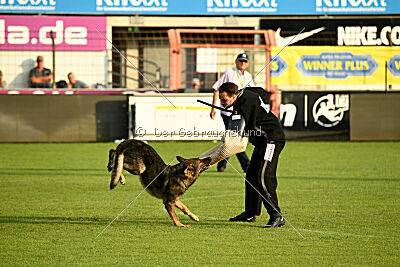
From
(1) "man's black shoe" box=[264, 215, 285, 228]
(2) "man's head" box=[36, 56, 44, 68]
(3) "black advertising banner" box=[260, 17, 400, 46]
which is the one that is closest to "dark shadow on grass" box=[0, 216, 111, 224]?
(1) "man's black shoe" box=[264, 215, 285, 228]

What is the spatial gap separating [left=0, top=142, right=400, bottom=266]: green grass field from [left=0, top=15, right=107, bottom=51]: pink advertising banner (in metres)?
8.51

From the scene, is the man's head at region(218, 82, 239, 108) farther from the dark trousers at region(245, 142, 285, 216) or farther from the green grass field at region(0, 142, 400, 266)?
the green grass field at region(0, 142, 400, 266)

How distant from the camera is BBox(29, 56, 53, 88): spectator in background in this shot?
22.4 metres

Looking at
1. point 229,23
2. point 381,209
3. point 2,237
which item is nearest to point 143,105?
point 229,23

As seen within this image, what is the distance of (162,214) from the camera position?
943 cm

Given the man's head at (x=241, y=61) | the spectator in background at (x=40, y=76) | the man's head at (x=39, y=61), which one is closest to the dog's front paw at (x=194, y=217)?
the man's head at (x=241, y=61)

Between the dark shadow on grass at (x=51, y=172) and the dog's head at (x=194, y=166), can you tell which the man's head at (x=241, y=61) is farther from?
the dog's head at (x=194, y=166)

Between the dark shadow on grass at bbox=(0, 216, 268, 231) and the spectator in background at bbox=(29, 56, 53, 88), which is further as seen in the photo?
the spectator in background at bbox=(29, 56, 53, 88)

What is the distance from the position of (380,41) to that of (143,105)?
1022cm

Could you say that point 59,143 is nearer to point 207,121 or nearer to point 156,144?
point 156,144

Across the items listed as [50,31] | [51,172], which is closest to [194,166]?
[51,172]

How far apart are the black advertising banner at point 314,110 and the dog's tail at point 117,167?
1411 cm

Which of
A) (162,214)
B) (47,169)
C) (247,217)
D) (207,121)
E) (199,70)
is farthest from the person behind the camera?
(199,70)

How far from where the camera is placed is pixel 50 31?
24.0 metres
